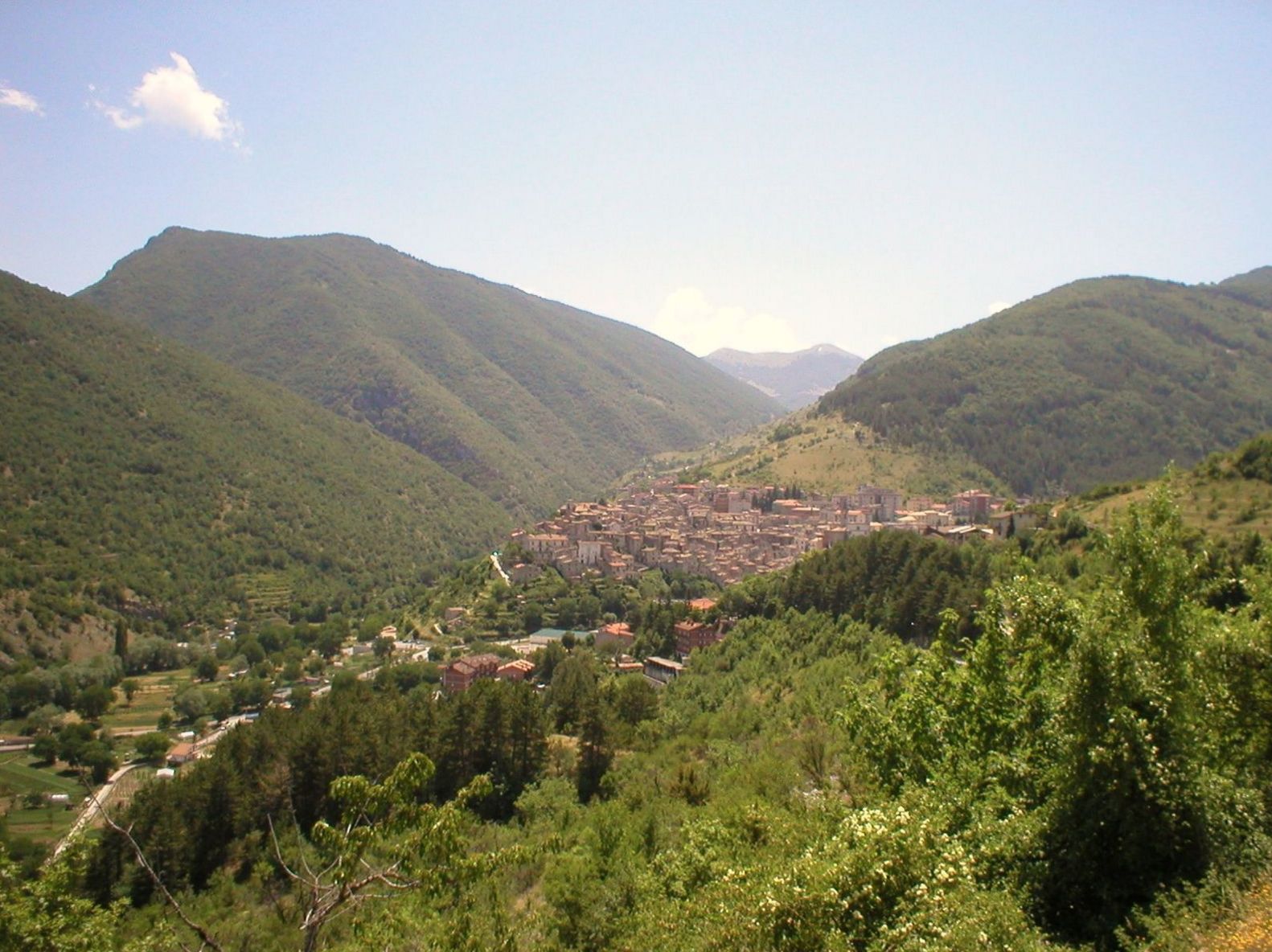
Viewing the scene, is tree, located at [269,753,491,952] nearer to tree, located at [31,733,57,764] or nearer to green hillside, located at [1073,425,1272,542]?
green hillside, located at [1073,425,1272,542]

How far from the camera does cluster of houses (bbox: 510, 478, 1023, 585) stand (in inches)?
2234

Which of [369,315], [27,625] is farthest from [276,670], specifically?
[369,315]

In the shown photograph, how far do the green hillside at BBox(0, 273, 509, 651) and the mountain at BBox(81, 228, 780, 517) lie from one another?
29632mm

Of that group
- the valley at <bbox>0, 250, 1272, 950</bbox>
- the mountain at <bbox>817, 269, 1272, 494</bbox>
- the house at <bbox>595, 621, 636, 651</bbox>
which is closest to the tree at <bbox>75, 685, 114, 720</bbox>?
the valley at <bbox>0, 250, 1272, 950</bbox>

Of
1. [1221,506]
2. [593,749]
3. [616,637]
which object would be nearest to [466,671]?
[616,637]

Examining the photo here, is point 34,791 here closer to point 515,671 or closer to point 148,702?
point 148,702

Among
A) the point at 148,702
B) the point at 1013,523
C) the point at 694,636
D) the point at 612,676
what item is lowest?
the point at 148,702

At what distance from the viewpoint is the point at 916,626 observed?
29.2 m

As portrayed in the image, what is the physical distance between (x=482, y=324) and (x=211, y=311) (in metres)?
59.9

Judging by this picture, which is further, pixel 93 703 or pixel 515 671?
pixel 93 703

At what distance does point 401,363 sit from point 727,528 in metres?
103

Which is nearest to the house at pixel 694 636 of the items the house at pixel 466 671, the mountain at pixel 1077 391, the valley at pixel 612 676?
the valley at pixel 612 676

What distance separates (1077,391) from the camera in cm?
10588

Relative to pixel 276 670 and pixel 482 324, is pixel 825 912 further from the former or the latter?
pixel 482 324
